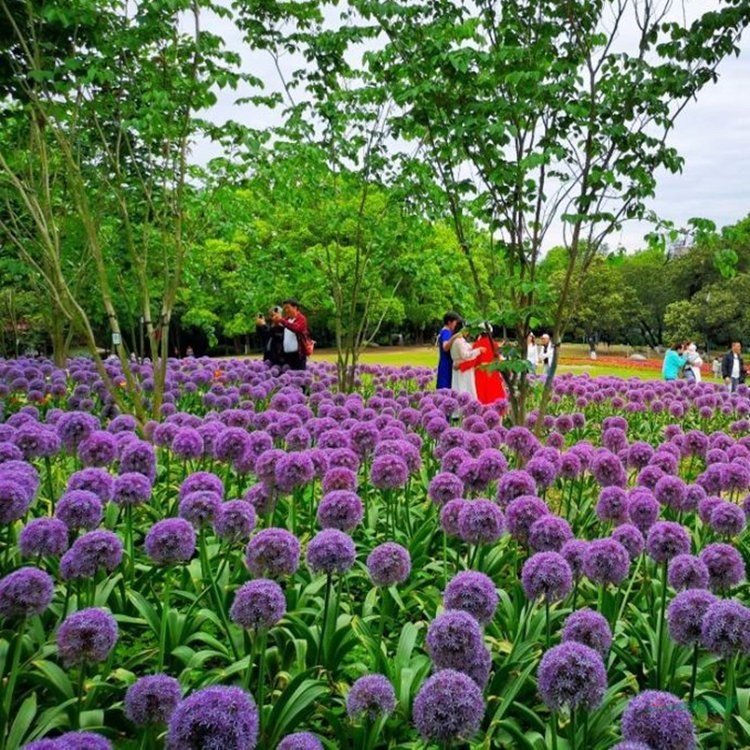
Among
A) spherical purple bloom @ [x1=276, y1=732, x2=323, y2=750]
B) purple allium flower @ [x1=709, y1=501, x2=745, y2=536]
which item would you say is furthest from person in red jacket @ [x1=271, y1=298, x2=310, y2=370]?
spherical purple bloom @ [x1=276, y1=732, x2=323, y2=750]

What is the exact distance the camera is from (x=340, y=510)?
4.12 metres

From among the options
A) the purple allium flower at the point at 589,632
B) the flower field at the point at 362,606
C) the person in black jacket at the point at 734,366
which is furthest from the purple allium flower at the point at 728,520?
the person in black jacket at the point at 734,366

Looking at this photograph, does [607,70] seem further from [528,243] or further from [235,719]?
[235,719]

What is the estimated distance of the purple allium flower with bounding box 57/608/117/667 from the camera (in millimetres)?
2742

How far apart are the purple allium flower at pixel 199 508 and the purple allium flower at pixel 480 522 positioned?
137 cm

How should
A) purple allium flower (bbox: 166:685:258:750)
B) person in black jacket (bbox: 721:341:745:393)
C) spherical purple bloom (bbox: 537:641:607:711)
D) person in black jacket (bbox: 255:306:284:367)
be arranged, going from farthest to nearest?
person in black jacket (bbox: 721:341:745:393), person in black jacket (bbox: 255:306:284:367), spherical purple bloom (bbox: 537:641:607:711), purple allium flower (bbox: 166:685:258:750)

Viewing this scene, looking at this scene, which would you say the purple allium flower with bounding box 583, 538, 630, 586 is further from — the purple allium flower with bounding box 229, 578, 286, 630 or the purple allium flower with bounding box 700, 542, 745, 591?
the purple allium flower with bounding box 229, 578, 286, 630

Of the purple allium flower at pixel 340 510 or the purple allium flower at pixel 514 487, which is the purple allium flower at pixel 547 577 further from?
the purple allium flower at pixel 514 487

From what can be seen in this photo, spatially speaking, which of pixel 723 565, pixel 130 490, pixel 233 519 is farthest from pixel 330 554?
pixel 723 565

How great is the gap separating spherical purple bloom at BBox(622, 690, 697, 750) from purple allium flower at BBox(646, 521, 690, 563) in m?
1.62

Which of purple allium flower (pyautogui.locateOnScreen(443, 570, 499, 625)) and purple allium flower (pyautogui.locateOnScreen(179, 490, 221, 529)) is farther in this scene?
purple allium flower (pyautogui.locateOnScreen(179, 490, 221, 529))

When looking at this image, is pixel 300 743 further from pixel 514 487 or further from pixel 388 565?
pixel 514 487

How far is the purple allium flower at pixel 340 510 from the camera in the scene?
4.12 metres

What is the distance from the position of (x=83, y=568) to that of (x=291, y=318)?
36.3ft
